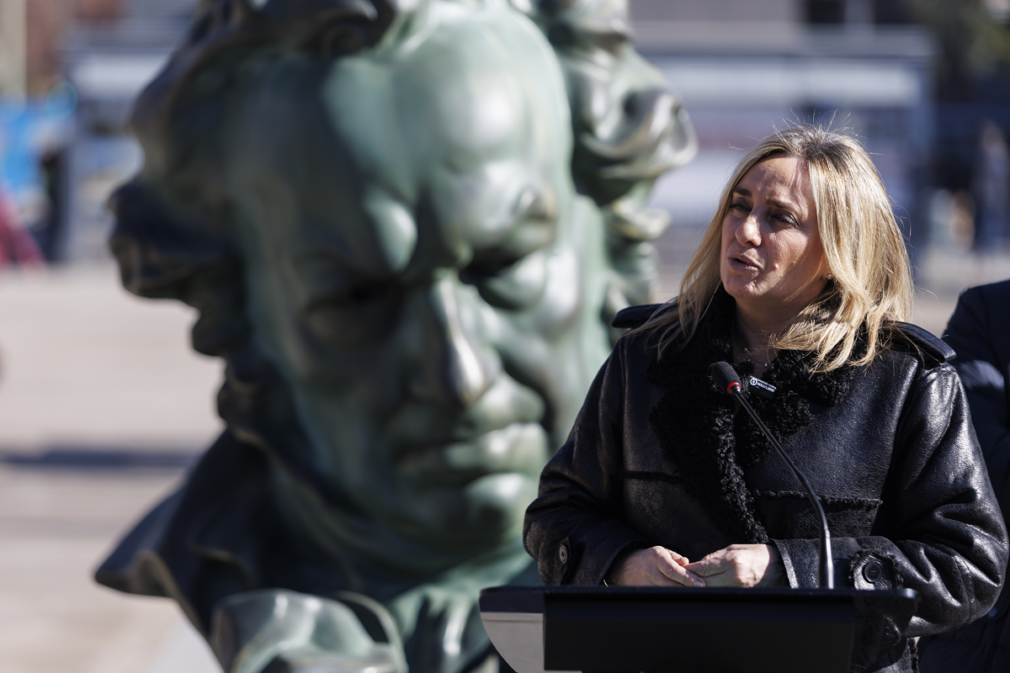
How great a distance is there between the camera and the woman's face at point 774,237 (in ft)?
5.16

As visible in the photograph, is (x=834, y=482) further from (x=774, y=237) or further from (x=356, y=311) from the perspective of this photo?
(x=356, y=311)

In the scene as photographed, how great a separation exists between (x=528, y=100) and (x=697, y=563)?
5.90ft

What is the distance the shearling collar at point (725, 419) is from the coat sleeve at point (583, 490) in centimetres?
8

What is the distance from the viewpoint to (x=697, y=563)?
Answer: 4.90 ft

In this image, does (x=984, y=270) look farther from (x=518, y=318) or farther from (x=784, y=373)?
(x=784, y=373)

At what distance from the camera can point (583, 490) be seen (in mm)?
1726

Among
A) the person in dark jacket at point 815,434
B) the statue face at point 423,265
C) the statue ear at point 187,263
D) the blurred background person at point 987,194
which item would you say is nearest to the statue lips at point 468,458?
the statue face at point 423,265

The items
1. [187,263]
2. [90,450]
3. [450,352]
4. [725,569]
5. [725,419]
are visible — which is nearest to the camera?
[725,569]

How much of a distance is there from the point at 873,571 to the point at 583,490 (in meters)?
0.39

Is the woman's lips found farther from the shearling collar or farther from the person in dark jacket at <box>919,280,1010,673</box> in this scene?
the person in dark jacket at <box>919,280,1010,673</box>

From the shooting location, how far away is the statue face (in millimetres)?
2938

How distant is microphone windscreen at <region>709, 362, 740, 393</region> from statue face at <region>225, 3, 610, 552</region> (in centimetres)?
143

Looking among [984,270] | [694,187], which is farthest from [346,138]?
[984,270]

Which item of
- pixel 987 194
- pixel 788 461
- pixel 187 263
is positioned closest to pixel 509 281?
pixel 187 263
